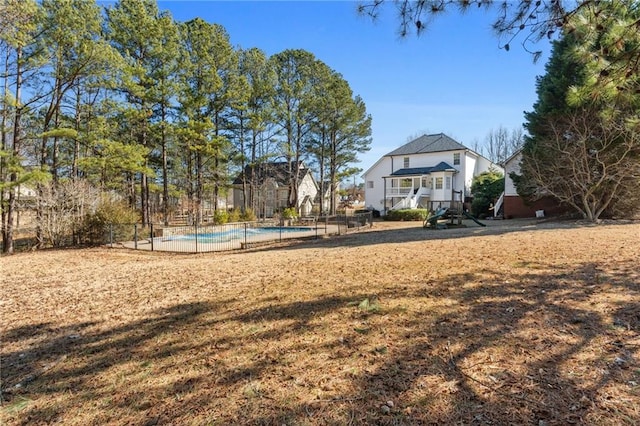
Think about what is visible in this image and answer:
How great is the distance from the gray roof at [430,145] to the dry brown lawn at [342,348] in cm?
2968

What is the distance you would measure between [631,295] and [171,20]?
25.0m

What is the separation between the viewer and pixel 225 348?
3475 mm

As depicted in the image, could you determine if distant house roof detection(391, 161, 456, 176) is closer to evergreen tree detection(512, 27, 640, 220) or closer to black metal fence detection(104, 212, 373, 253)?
evergreen tree detection(512, 27, 640, 220)

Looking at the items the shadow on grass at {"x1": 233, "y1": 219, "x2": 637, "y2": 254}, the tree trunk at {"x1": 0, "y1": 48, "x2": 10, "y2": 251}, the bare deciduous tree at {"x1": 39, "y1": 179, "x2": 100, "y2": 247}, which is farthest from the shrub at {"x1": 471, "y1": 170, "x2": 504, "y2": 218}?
the tree trunk at {"x1": 0, "y1": 48, "x2": 10, "y2": 251}

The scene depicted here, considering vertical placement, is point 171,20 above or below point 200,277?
above

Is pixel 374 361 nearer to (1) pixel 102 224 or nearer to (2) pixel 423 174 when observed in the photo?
(1) pixel 102 224

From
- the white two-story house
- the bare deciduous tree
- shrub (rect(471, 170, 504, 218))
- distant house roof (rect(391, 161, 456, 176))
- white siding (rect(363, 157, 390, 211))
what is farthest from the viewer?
white siding (rect(363, 157, 390, 211))

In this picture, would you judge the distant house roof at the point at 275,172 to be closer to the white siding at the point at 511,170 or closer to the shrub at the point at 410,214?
the shrub at the point at 410,214

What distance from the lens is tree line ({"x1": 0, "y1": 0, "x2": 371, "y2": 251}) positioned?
1309 centimetres

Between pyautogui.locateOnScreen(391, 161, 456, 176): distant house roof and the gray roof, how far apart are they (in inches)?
73.2

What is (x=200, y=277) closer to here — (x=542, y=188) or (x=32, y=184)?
(x=32, y=184)

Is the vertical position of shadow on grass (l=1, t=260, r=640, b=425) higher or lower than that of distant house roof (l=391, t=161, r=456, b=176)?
lower

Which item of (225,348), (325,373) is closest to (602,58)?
(325,373)

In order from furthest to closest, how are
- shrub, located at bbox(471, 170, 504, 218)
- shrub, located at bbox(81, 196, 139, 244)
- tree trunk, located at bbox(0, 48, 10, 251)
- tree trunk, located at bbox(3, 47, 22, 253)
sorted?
shrub, located at bbox(471, 170, 504, 218) < shrub, located at bbox(81, 196, 139, 244) < tree trunk, located at bbox(3, 47, 22, 253) < tree trunk, located at bbox(0, 48, 10, 251)
